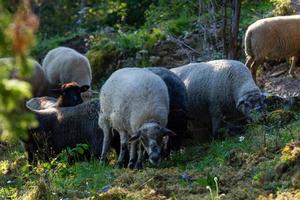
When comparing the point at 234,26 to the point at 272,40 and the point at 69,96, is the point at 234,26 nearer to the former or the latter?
the point at 272,40

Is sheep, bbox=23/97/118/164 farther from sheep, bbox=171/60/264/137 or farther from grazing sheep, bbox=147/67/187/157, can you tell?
sheep, bbox=171/60/264/137

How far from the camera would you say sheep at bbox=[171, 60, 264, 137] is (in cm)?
1030

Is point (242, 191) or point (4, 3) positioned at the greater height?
point (4, 3)

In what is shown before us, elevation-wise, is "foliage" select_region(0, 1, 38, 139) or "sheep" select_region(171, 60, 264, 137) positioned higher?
"foliage" select_region(0, 1, 38, 139)

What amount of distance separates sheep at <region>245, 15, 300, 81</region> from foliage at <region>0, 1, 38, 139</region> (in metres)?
10.2

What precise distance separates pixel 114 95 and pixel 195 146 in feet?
5.14

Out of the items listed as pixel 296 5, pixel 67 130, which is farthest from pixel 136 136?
pixel 296 5

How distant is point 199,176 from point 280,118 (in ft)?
7.65

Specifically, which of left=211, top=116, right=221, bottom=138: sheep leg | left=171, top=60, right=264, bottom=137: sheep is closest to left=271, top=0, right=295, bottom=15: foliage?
left=171, top=60, right=264, bottom=137: sheep

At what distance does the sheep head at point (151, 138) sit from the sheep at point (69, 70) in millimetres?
6670

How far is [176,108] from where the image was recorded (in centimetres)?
1002

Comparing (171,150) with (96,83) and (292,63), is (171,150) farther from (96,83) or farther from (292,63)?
(96,83)

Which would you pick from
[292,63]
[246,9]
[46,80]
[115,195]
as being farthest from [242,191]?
[246,9]

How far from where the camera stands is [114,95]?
31.1ft
